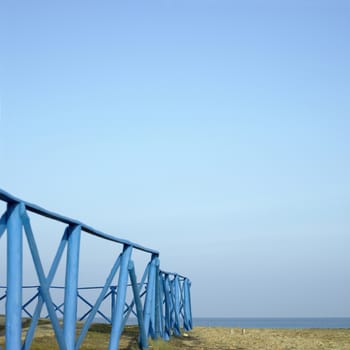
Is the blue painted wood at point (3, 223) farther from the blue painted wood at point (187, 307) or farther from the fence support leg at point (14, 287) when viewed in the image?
the blue painted wood at point (187, 307)

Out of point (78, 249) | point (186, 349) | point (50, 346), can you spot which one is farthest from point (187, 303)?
point (78, 249)

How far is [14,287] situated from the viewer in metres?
6.29

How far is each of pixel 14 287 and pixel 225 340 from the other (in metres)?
15.3

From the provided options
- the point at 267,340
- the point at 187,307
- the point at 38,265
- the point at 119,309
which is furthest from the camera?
the point at 187,307

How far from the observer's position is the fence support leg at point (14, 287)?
630cm

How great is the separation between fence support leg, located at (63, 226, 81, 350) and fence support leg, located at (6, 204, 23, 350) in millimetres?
1875

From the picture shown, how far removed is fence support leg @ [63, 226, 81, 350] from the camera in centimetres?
827

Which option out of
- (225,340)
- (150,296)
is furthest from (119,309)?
(225,340)

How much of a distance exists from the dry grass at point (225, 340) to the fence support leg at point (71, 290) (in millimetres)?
5054

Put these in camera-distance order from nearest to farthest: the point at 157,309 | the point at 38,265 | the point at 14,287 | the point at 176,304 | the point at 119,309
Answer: the point at 14,287 → the point at 38,265 → the point at 119,309 → the point at 157,309 → the point at 176,304

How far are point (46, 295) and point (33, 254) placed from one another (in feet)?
1.90

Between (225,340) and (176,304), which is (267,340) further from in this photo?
(176,304)

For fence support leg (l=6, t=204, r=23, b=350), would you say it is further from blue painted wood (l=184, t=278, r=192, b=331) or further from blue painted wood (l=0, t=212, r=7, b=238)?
blue painted wood (l=184, t=278, r=192, b=331)

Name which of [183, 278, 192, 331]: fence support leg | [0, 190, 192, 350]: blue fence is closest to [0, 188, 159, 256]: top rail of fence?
[0, 190, 192, 350]: blue fence
